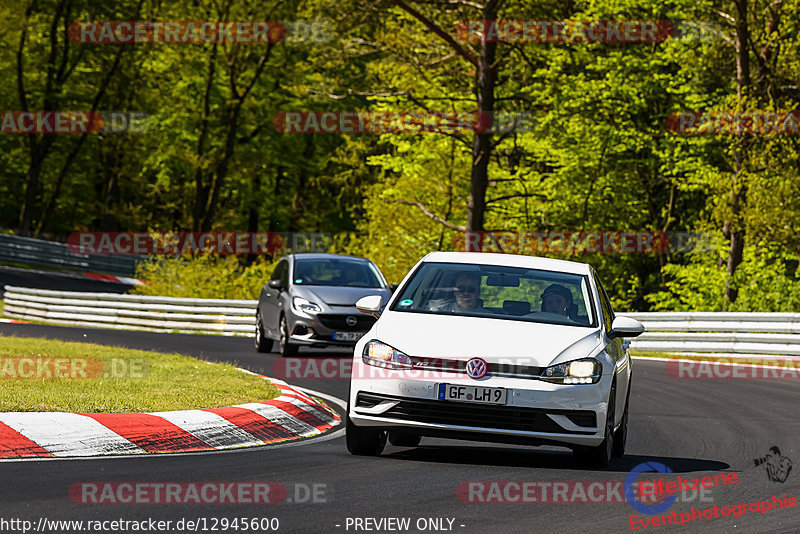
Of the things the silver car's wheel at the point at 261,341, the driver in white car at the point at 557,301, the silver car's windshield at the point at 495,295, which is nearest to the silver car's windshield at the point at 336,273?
the silver car's wheel at the point at 261,341

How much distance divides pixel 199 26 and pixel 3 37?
28.3ft

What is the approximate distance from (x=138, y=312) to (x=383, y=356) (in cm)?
2262

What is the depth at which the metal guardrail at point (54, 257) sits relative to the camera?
50594 millimetres

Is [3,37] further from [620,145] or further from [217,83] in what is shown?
[620,145]

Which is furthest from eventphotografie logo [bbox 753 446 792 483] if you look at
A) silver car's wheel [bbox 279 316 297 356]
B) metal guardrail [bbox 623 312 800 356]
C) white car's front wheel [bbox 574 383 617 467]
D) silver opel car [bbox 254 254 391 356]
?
metal guardrail [bbox 623 312 800 356]

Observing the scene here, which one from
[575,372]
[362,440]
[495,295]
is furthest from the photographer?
[495,295]

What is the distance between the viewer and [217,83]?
2311 inches

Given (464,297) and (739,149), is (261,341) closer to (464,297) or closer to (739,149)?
(464,297)

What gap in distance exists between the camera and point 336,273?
2238 centimetres

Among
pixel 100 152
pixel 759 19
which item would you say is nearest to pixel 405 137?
pixel 759 19

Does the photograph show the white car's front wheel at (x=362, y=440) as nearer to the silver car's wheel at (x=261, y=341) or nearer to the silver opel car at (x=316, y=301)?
the silver opel car at (x=316, y=301)

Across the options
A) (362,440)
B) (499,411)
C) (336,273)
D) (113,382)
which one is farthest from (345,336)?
(499,411)

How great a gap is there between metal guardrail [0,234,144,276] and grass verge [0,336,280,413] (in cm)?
3341

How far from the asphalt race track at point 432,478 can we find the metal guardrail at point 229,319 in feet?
35.8
